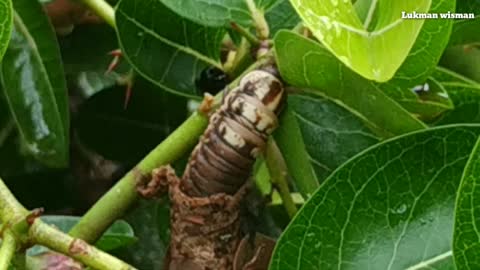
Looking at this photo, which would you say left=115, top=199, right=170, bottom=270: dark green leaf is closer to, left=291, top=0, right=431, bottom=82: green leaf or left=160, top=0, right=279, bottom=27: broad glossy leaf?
left=160, top=0, right=279, bottom=27: broad glossy leaf

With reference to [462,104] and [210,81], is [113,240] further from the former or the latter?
[462,104]

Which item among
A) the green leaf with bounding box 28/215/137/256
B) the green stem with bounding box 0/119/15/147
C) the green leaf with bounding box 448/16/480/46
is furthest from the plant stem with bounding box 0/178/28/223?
the green stem with bounding box 0/119/15/147

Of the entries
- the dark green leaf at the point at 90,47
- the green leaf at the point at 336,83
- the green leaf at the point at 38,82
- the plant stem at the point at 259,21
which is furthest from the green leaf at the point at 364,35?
the dark green leaf at the point at 90,47

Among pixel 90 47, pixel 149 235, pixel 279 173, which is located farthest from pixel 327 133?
pixel 90 47

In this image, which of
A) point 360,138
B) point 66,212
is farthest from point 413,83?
point 66,212

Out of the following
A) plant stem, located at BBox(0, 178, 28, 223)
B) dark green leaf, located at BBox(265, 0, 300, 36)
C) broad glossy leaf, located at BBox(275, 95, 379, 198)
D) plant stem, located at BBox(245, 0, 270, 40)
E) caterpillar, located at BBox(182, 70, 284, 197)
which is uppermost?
plant stem, located at BBox(245, 0, 270, 40)

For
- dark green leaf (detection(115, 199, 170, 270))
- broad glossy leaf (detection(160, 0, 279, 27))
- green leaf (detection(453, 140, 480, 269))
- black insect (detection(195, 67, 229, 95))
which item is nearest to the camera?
green leaf (detection(453, 140, 480, 269))

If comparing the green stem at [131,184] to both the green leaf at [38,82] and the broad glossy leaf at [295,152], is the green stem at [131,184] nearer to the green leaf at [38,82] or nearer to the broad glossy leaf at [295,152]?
the broad glossy leaf at [295,152]
